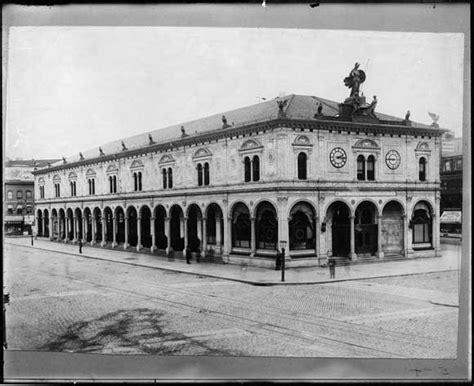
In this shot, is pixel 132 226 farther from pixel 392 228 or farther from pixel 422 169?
pixel 422 169

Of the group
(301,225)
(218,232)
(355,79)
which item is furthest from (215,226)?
(355,79)

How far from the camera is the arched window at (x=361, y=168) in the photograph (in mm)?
14953

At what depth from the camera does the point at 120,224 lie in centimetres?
1795

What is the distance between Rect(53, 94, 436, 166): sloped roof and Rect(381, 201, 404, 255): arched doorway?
3297 millimetres

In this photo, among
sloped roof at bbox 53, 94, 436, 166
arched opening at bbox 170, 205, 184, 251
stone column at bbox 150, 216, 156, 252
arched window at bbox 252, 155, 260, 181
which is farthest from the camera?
stone column at bbox 150, 216, 156, 252

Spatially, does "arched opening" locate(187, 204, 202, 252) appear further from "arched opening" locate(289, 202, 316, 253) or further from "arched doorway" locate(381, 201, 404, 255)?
"arched doorway" locate(381, 201, 404, 255)

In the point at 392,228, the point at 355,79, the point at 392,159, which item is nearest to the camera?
the point at 355,79

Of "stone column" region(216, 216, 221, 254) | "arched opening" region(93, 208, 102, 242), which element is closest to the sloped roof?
"arched opening" region(93, 208, 102, 242)

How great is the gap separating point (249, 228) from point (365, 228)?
4.42 m

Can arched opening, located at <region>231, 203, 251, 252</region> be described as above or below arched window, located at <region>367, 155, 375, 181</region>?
below

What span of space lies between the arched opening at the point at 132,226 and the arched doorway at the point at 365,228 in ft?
27.1

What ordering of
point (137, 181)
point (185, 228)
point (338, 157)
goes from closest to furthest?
point (338, 157) < point (137, 181) < point (185, 228)

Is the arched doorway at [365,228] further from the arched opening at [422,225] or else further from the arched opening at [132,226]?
the arched opening at [132,226]

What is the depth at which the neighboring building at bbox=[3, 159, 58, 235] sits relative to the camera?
11.7 metres
